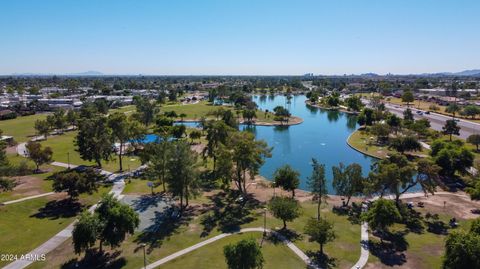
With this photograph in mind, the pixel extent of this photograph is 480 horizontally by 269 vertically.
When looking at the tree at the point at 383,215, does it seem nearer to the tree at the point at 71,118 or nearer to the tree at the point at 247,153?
the tree at the point at 247,153

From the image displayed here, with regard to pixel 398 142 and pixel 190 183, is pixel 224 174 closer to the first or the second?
pixel 190 183

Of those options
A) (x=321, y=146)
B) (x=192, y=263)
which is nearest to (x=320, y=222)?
(x=192, y=263)

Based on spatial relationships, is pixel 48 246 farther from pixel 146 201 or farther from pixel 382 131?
pixel 382 131

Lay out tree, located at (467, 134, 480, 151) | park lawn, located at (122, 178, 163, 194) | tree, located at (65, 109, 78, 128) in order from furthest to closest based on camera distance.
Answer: tree, located at (65, 109, 78, 128) < tree, located at (467, 134, 480, 151) < park lawn, located at (122, 178, 163, 194)

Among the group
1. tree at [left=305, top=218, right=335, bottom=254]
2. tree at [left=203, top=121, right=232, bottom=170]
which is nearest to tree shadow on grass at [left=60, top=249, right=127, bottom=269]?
tree at [left=305, top=218, right=335, bottom=254]

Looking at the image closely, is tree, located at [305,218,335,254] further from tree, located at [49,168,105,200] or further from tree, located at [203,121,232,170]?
tree, located at [49,168,105,200]

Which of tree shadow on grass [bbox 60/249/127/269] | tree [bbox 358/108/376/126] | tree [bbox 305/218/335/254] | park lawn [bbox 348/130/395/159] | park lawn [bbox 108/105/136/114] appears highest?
tree [bbox 358/108/376/126]

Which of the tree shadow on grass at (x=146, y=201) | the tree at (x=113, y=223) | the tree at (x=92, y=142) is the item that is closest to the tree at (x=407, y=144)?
the tree shadow on grass at (x=146, y=201)
